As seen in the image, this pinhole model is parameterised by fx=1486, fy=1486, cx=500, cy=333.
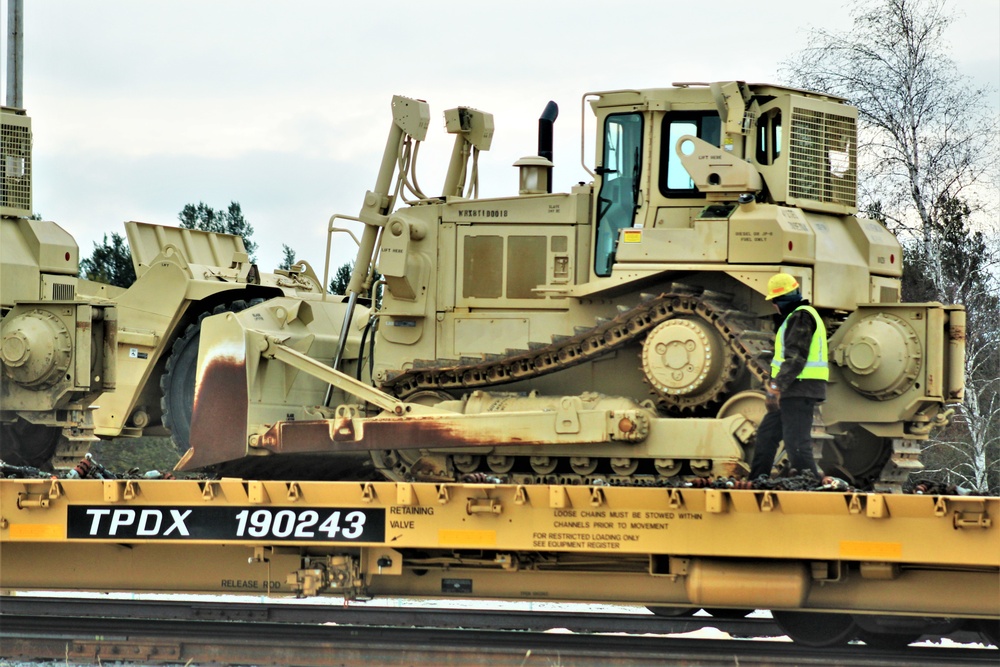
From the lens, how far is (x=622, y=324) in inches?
476

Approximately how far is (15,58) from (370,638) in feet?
39.7

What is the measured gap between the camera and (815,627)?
998 centimetres

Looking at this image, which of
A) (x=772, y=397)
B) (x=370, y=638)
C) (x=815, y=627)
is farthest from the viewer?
(x=772, y=397)

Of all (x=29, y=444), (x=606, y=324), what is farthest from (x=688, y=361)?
(x=29, y=444)

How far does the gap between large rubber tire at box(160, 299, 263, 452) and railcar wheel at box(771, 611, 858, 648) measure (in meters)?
6.75

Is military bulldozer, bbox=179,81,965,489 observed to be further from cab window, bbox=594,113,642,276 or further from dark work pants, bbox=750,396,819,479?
dark work pants, bbox=750,396,819,479

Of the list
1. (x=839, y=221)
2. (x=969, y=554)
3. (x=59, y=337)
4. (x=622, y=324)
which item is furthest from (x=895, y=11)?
(x=969, y=554)

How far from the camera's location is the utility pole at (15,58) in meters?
19.0

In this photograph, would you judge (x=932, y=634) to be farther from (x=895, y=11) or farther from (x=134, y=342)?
(x=895, y=11)

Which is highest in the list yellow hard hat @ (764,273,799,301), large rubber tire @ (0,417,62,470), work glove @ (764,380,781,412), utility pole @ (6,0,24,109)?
utility pole @ (6,0,24,109)

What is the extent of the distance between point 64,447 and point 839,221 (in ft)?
24.7

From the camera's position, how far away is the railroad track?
30.3 ft

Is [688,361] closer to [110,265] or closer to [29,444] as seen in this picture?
[29,444]

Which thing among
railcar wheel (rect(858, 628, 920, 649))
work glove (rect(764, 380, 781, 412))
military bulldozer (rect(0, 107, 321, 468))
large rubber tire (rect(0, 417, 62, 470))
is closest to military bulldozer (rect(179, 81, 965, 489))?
work glove (rect(764, 380, 781, 412))
